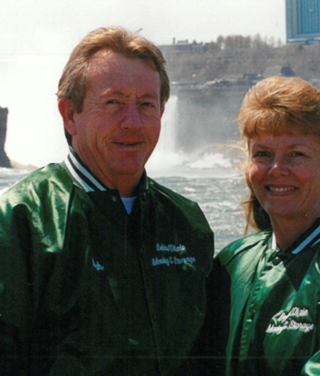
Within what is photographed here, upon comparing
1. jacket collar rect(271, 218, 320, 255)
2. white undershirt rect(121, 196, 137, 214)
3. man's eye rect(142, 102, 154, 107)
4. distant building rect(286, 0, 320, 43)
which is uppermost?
distant building rect(286, 0, 320, 43)

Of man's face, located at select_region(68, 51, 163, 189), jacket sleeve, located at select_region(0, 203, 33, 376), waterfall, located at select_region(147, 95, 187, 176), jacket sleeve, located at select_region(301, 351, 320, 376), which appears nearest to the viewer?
jacket sleeve, located at select_region(301, 351, 320, 376)

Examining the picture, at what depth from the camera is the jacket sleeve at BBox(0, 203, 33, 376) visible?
2008mm

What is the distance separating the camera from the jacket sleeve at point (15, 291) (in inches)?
79.0

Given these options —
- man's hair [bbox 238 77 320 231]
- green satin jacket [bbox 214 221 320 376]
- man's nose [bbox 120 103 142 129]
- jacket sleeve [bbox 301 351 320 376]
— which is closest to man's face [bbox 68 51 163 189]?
man's nose [bbox 120 103 142 129]

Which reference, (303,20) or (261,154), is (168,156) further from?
(261,154)

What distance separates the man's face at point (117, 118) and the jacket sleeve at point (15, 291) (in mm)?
400

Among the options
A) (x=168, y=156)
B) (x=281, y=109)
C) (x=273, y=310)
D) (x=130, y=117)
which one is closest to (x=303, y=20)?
(x=281, y=109)

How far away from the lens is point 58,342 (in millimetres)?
2088

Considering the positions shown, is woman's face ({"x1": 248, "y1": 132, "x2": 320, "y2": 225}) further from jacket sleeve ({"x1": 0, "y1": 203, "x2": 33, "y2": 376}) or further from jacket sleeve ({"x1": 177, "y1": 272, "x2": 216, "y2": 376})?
jacket sleeve ({"x1": 0, "y1": 203, "x2": 33, "y2": 376})

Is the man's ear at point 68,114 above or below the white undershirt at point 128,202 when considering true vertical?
above

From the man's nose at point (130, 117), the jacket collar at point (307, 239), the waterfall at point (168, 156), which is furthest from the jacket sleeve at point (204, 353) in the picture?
the waterfall at point (168, 156)

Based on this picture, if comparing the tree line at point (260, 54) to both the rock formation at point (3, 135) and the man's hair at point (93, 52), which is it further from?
the rock formation at point (3, 135)

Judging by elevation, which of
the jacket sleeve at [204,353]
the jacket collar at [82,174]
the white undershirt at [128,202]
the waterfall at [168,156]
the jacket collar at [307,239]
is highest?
the jacket collar at [82,174]

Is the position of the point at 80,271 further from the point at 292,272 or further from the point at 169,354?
the point at 292,272
